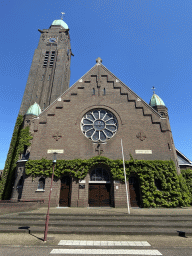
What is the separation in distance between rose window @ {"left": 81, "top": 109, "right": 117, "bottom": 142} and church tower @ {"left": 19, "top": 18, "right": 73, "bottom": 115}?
56.3 ft

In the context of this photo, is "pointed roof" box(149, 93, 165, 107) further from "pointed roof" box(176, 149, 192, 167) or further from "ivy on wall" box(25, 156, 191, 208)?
"ivy on wall" box(25, 156, 191, 208)

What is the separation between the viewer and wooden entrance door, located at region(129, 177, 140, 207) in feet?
57.5

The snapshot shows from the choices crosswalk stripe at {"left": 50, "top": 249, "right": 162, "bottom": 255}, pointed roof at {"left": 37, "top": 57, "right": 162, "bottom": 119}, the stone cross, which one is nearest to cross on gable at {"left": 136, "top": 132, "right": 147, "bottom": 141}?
pointed roof at {"left": 37, "top": 57, "right": 162, "bottom": 119}

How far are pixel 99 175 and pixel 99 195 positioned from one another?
87.5 inches

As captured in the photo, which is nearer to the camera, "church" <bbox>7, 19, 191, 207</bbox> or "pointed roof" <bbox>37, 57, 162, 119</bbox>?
"church" <bbox>7, 19, 191, 207</bbox>

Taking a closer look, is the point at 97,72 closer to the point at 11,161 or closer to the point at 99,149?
the point at 99,149

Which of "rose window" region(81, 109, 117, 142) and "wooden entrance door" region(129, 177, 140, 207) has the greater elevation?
"rose window" region(81, 109, 117, 142)

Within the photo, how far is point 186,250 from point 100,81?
21.3m

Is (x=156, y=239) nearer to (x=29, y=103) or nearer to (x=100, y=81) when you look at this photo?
(x=100, y=81)

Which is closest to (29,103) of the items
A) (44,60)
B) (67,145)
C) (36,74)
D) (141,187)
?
(36,74)

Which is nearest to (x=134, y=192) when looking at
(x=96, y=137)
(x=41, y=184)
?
(x=96, y=137)

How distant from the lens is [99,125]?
21125 millimetres

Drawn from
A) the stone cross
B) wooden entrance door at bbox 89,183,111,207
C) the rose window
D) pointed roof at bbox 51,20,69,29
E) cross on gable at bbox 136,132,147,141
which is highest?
pointed roof at bbox 51,20,69,29

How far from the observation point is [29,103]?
34188mm
